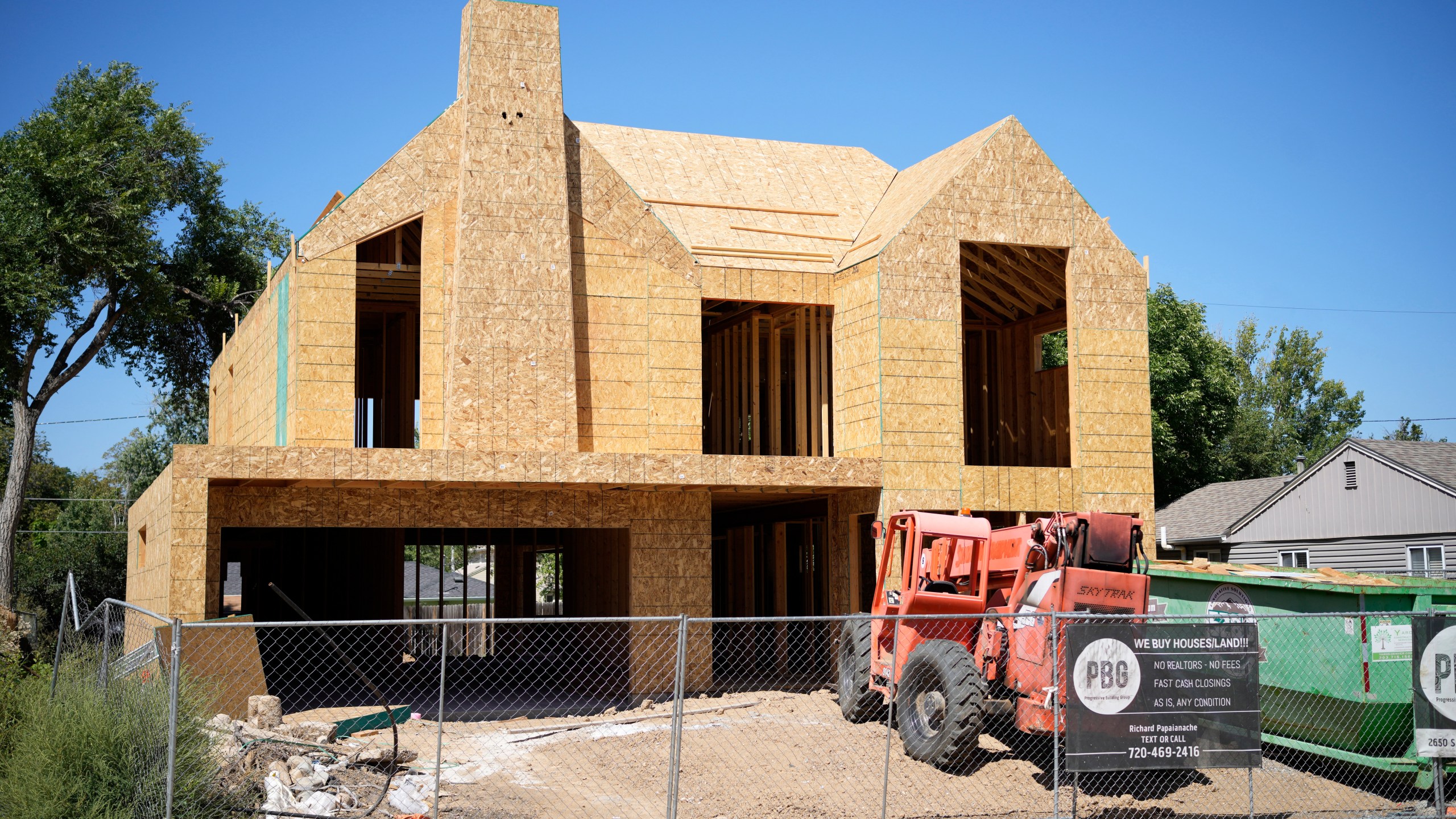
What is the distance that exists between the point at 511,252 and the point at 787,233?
5578 mm

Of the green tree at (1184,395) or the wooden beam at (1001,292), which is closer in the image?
the wooden beam at (1001,292)

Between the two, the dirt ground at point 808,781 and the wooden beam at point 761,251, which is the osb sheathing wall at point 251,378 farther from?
the dirt ground at point 808,781

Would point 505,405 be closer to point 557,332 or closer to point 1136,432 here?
point 557,332

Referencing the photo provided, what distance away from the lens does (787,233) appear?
21.8m

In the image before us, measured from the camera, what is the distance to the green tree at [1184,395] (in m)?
39.3

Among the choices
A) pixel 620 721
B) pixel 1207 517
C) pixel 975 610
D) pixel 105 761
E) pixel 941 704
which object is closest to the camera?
pixel 105 761

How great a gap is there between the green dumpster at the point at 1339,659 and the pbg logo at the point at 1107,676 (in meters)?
1.07

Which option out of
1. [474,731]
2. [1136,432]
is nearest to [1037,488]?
[1136,432]

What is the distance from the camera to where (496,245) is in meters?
18.7

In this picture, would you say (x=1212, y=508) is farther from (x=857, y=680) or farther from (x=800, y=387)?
(x=857, y=680)

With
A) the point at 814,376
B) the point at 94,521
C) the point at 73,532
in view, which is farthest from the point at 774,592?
the point at 94,521

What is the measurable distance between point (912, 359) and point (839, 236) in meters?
4.11

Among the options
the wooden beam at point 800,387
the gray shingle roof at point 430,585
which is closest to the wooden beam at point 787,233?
the wooden beam at point 800,387

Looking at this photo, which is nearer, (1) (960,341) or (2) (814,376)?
(1) (960,341)
